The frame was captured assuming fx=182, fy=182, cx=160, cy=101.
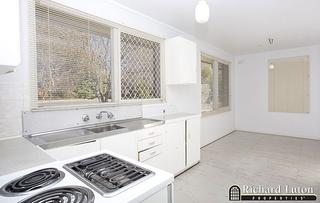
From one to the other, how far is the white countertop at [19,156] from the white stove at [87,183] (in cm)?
8

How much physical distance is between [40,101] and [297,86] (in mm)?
5838

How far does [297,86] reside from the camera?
494cm

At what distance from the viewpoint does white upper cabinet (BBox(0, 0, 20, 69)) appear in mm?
688

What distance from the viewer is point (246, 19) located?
115 inches

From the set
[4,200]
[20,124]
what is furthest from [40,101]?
[4,200]

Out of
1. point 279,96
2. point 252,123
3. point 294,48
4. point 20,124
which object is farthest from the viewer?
point 252,123

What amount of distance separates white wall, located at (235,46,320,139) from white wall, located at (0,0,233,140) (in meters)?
2.50

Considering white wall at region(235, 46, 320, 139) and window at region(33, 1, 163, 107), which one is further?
white wall at region(235, 46, 320, 139)

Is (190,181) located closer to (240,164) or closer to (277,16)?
(240,164)

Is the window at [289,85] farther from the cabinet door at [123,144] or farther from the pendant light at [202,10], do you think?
the cabinet door at [123,144]

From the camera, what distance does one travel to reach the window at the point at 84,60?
181cm

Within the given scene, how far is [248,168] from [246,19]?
2.40 m

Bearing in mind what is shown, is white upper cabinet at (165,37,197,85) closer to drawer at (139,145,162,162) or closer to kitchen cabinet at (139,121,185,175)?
kitchen cabinet at (139,121,185,175)

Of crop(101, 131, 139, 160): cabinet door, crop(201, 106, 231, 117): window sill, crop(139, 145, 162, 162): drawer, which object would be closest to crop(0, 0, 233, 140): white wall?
crop(201, 106, 231, 117): window sill
